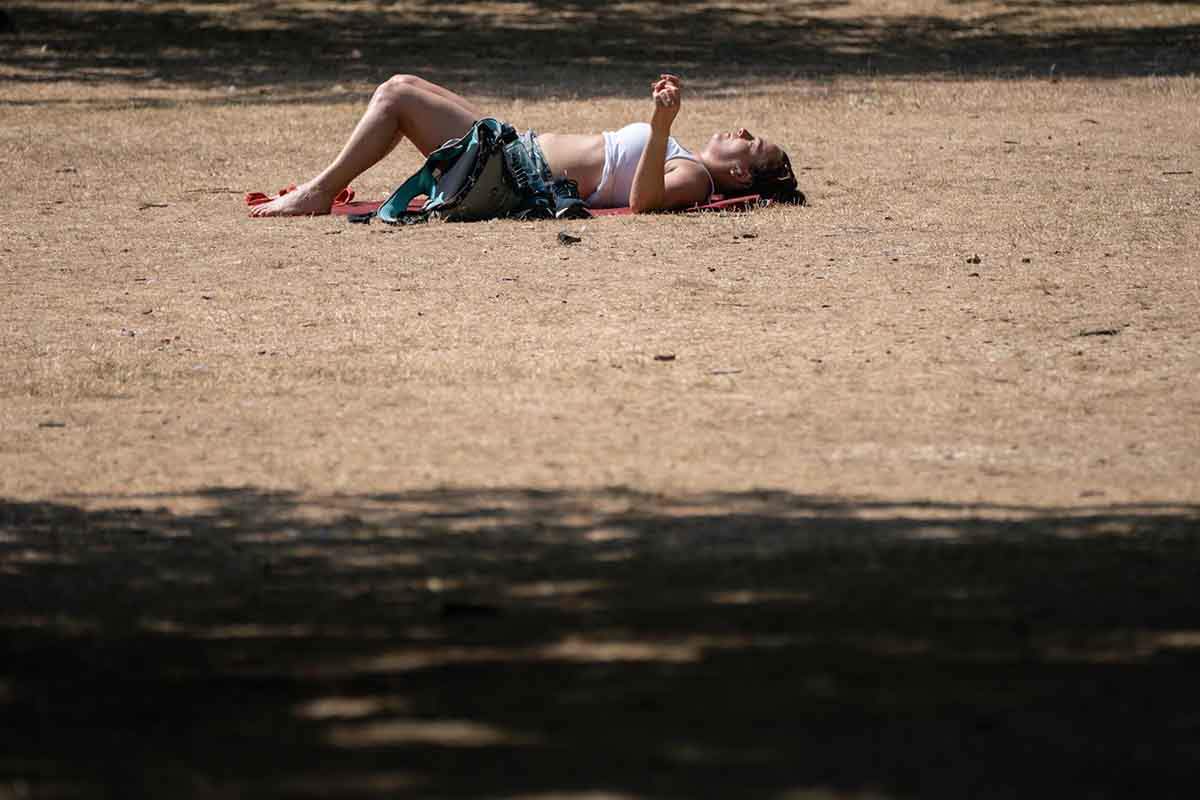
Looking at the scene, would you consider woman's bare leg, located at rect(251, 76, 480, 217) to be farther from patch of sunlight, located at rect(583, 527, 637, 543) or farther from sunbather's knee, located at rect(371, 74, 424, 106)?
patch of sunlight, located at rect(583, 527, 637, 543)

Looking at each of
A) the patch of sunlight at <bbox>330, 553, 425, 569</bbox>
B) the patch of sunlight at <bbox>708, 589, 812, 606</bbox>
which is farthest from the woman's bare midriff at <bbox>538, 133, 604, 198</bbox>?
the patch of sunlight at <bbox>708, 589, 812, 606</bbox>

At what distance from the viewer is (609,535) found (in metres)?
4.50

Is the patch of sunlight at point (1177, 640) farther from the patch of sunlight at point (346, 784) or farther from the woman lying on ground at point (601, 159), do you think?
the woman lying on ground at point (601, 159)

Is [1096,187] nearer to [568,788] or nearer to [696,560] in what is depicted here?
[696,560]

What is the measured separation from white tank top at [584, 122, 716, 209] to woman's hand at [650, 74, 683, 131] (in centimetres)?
34

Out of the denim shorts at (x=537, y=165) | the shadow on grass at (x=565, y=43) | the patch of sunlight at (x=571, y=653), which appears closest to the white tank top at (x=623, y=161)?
the denim shorts at (x=537, y=165)

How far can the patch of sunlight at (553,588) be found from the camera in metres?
4.03

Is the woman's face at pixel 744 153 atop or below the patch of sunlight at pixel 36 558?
atop

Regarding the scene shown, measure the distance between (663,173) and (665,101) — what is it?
392 mm

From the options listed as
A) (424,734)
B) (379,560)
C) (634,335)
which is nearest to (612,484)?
(379,560)

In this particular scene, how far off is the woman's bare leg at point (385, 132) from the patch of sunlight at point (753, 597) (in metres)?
5.95

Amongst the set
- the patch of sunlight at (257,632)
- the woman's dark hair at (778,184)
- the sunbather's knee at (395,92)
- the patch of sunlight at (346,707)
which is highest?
the sunbather's knee at (395,92)

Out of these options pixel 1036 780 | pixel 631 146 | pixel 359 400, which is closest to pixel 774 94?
pixel 631 146

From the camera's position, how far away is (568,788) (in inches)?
115
